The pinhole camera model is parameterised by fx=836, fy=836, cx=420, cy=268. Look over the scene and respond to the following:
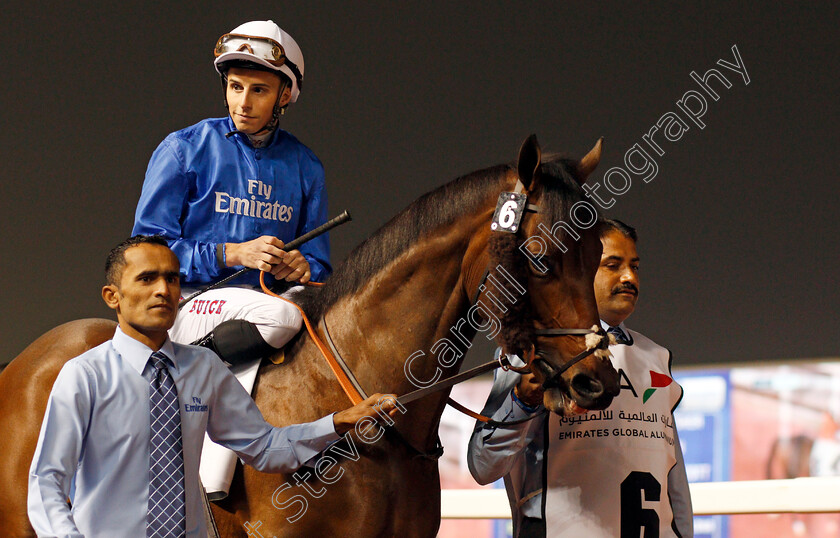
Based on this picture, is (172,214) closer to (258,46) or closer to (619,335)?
(258,46)

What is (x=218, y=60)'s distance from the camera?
2.44 meters

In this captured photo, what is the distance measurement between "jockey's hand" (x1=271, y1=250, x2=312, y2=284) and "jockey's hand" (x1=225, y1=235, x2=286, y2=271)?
0.09ft

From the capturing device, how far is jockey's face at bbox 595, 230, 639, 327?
7.88ft

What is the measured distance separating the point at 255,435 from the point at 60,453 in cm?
44

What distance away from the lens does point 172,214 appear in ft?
7.64

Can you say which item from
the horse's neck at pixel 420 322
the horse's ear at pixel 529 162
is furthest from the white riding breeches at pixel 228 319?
the horse's ear at pixel 529 162

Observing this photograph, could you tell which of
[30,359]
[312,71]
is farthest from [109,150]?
[30,359]

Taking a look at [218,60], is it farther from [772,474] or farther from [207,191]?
[772,474]

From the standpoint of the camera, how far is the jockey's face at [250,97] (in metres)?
2.44

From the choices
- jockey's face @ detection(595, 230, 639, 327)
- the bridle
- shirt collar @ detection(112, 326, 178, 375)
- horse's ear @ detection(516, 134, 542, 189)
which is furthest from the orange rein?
jockey's face @ detection(595, 230, 639, 327)

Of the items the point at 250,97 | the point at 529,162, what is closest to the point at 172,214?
the point at 250,97

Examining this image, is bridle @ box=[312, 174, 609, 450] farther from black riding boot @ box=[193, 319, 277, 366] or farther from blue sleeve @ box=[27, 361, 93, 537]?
blue sleeve @ box=[27, 361, 93, 537]

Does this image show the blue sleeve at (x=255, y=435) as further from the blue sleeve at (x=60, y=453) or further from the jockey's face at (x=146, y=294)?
the blue sleeve at (x=60, y=453)

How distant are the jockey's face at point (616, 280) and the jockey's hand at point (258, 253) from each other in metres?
0.91
